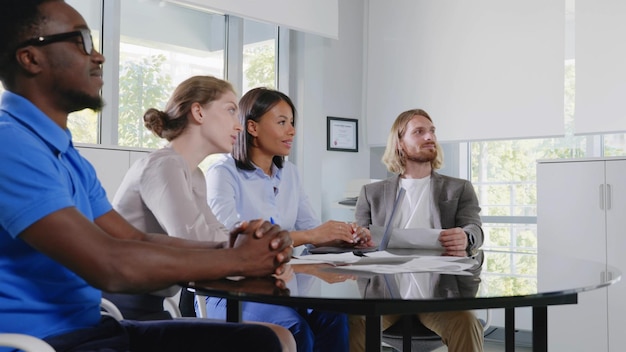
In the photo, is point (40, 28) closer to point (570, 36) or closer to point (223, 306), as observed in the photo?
point (223, 306)

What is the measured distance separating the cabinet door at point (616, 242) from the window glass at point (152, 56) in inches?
116

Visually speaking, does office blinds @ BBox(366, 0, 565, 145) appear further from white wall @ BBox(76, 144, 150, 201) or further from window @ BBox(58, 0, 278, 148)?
white wall @ BBox(76, 144, 150, 201)

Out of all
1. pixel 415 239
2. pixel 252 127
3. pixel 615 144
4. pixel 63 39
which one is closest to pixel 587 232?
pixel 615 144

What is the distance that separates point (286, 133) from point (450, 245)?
87cm

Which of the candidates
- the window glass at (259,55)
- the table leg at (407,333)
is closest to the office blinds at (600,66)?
the window glass at (259,55)

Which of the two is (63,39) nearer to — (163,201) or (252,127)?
(163,201)

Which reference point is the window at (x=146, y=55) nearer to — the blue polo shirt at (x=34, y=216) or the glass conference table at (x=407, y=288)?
the glass conference table at (x=407, y=288)

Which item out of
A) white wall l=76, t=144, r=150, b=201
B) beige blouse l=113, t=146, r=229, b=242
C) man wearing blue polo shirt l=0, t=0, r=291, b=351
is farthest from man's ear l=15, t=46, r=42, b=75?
white wall l=76, t=144, r=150, b=201

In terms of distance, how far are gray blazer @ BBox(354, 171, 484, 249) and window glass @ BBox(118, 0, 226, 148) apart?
1906mm

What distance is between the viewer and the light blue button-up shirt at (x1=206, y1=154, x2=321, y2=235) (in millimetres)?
2744

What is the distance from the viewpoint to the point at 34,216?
→ 4.16 feet

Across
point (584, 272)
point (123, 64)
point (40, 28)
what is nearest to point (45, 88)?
point (40, 28)

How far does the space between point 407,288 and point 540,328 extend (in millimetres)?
601

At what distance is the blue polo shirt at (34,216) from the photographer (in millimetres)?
1277
